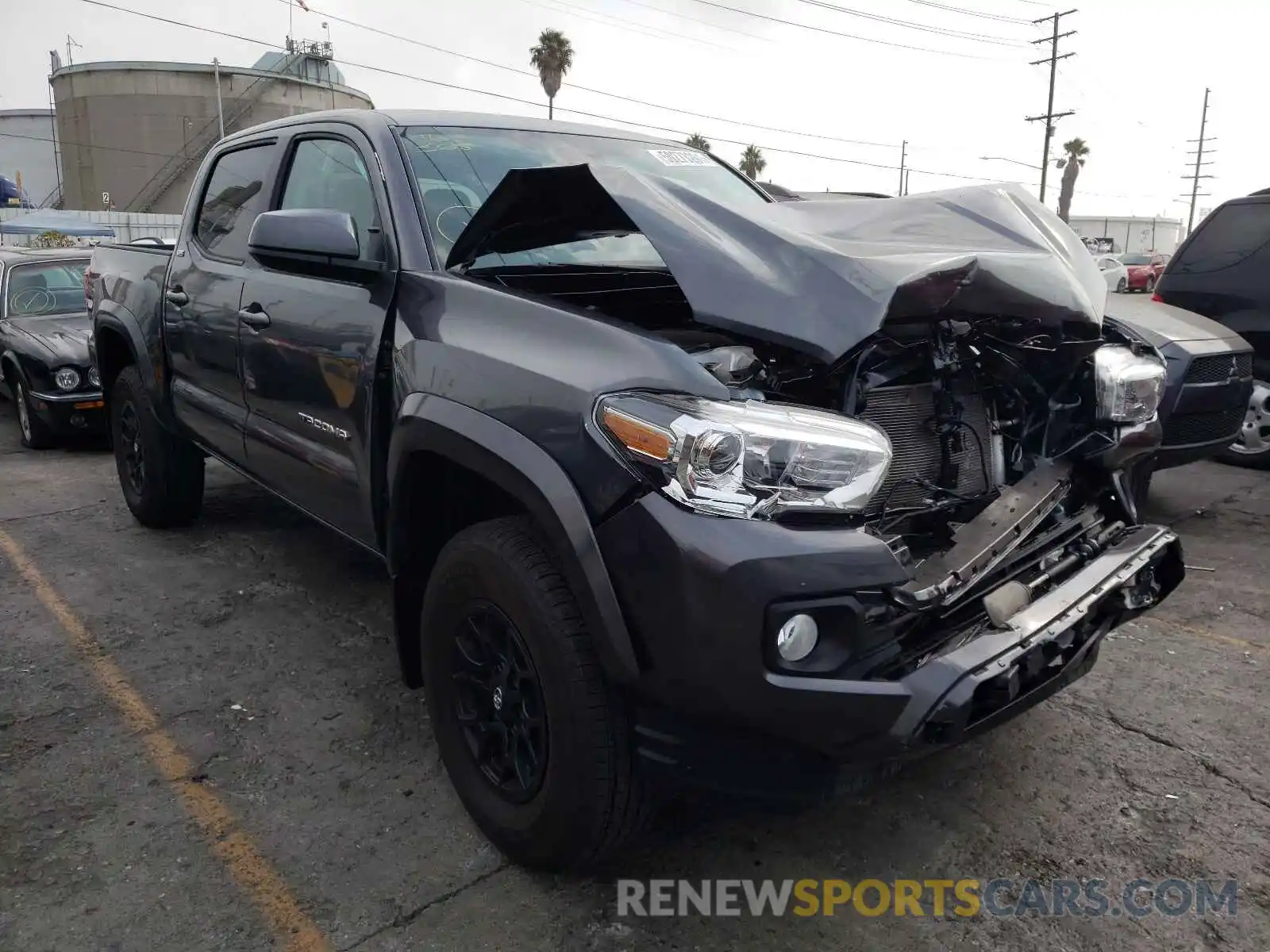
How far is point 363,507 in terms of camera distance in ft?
9.48

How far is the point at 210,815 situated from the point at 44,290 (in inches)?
285

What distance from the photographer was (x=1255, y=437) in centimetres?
644

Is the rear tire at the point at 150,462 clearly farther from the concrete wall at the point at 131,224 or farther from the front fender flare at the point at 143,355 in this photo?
the concrete wall at the point at 131,224

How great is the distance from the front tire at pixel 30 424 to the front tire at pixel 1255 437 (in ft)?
27.9

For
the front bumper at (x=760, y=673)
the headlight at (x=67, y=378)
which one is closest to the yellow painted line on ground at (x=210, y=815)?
the front bumper at (x=760, y=673)

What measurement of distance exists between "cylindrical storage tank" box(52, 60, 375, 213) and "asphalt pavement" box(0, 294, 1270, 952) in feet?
164

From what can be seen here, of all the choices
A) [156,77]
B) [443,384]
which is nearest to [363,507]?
[443,384]

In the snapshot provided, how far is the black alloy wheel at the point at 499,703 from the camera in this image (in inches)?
87.0

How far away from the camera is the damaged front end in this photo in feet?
6.14

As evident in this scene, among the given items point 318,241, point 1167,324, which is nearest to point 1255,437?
point 1167,324

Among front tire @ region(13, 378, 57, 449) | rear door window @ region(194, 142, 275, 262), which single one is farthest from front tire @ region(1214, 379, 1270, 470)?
front tire @ region(13, 378, 57, 449)

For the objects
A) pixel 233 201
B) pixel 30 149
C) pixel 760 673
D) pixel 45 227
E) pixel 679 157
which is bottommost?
pixel 760 673

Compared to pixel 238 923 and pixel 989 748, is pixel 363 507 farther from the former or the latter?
pixel 989 748

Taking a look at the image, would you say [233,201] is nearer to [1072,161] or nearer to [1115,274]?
[1115,274]
